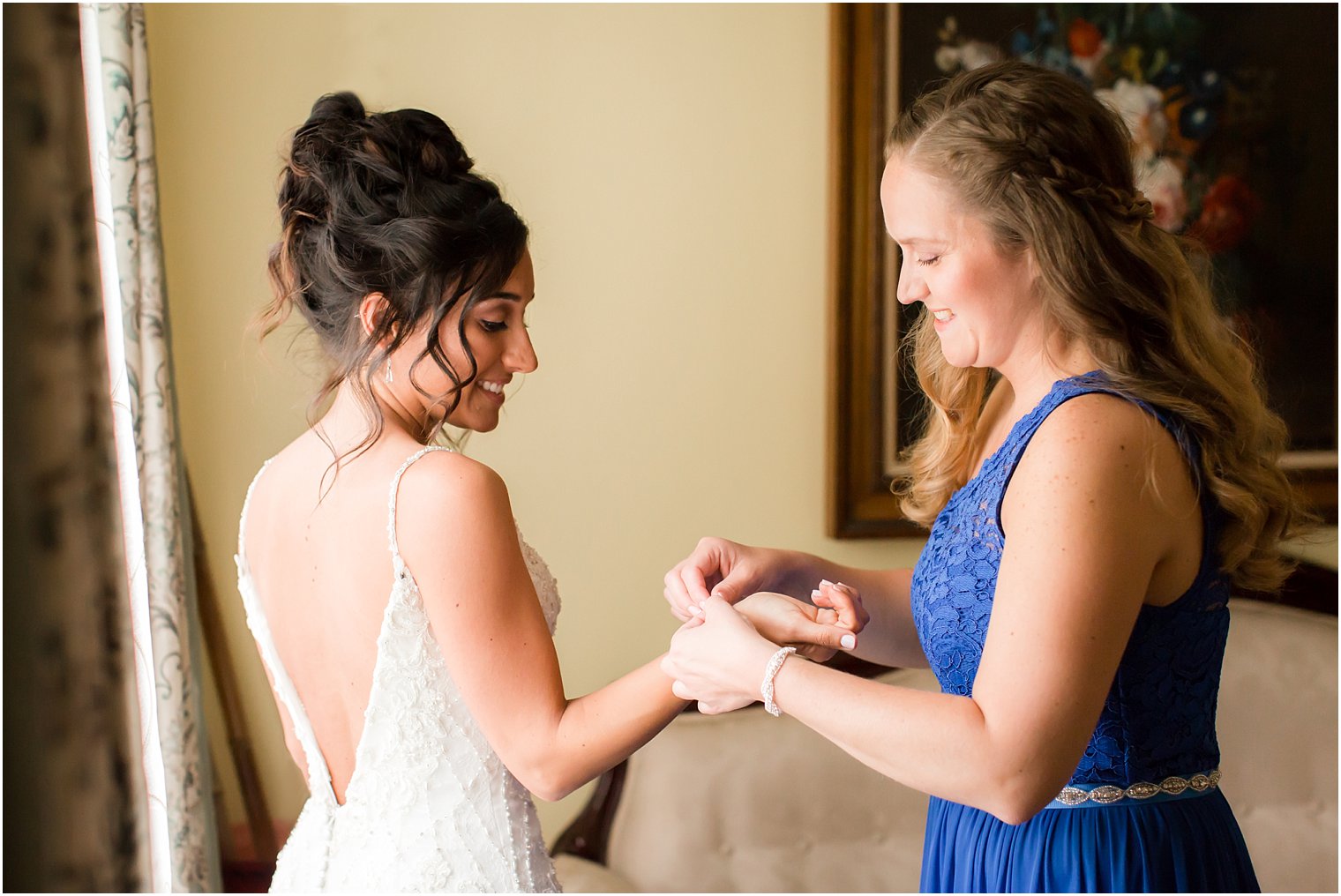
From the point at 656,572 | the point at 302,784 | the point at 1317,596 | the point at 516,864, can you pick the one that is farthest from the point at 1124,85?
the point at 302,784

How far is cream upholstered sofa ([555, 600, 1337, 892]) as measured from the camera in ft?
8.33

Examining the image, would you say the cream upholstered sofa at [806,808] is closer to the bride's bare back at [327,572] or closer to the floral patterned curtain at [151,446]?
the floral patterned curtain at [151,446]

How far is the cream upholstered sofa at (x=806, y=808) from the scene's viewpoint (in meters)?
2.54

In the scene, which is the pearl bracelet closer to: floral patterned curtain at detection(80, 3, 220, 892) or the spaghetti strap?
the spaghetti strap

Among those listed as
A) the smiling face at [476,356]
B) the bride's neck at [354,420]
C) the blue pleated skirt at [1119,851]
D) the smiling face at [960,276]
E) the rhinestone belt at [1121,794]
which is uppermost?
the smiling face at [960,276]

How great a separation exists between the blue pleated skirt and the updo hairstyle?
95 cm

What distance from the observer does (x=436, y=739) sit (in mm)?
1379

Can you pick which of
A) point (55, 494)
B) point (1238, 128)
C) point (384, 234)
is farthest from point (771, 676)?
point (1238, 128)

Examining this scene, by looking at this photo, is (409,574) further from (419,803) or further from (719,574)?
(719,574)

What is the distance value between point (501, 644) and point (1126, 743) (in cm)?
78

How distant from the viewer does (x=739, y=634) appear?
133 centimetres

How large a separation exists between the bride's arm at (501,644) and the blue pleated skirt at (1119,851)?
47 cm

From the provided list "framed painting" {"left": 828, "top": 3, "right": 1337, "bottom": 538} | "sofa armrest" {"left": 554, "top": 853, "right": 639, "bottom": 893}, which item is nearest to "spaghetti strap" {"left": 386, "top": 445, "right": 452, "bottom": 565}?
"sofa armrest" {"left": 554, "top": 853, "right": 639, "bottom": 893}

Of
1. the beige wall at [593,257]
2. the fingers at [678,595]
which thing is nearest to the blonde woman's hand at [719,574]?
the fingers at [678,595]
